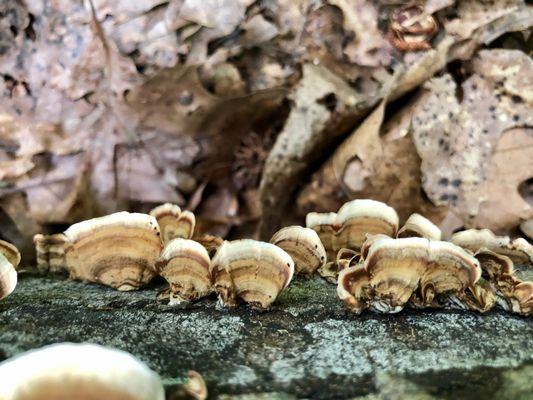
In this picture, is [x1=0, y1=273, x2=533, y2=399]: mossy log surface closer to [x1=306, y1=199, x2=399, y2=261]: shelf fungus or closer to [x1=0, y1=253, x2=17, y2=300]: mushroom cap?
[x1=0, y1=253, x2=17, y2=300]: mushroom cap

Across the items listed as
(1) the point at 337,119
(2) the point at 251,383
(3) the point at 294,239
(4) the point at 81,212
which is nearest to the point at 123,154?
(4) the point at 81,212

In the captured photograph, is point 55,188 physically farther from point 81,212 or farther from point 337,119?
point 337,119

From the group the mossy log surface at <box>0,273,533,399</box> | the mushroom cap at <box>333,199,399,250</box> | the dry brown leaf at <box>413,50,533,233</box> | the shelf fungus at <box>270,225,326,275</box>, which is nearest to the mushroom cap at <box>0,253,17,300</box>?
the mossy log surface at <box>0,273,533,399</box>

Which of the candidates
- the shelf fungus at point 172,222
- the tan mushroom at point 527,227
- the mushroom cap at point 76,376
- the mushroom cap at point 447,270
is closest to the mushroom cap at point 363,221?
the mushroom cap at point 447,270

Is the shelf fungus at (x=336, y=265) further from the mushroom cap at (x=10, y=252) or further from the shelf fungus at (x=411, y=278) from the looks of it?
the mushroom cap at (x=10, y=252)

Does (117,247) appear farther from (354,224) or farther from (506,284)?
(506,284)

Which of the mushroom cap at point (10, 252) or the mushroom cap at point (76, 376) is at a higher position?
the mushroom cap at point (76, 376)
